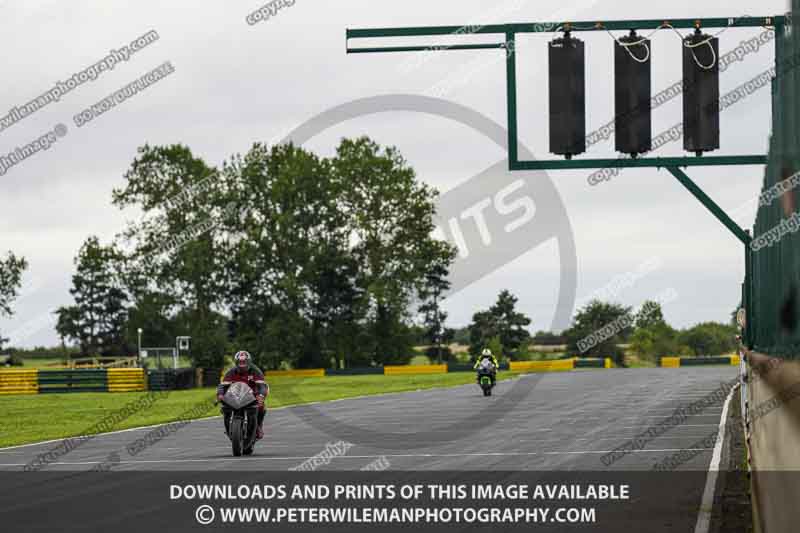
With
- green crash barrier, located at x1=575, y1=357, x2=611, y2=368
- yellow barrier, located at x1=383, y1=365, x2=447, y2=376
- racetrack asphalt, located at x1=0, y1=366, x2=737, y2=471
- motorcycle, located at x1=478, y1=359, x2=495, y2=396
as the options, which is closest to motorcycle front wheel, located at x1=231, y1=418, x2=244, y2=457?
racetrack asphalt, located at x1=0, y1=366, x2=737, y2=471

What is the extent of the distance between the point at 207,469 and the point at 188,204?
66842 mm

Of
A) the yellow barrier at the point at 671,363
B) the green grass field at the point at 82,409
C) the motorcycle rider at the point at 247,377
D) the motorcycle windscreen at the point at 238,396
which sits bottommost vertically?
the yellow barrier at the point at 671,363

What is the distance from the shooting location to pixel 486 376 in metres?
39.1

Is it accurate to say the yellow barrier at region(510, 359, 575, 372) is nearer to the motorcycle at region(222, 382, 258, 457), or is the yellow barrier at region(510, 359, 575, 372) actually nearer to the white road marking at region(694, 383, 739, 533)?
the white road marking at region(694, 383, 739, 533)

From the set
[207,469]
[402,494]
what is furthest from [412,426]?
[402,494]

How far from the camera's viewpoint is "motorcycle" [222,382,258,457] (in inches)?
691

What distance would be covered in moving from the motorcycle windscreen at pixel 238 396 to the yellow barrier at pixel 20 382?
3396 centimetres

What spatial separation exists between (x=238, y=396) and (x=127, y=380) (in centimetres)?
3187

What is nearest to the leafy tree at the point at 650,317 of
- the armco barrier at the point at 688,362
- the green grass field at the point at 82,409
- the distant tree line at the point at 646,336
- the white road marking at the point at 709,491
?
the distant tree line at the point at 646,336

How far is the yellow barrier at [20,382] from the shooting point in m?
49.4

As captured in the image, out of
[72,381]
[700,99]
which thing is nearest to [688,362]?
[72,381]

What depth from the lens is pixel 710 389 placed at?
1663 inches

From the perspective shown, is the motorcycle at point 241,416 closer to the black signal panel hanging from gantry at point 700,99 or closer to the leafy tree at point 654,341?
the black signal panel hanging from gantry at point 700,99

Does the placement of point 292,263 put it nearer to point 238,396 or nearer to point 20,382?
point 20,382
